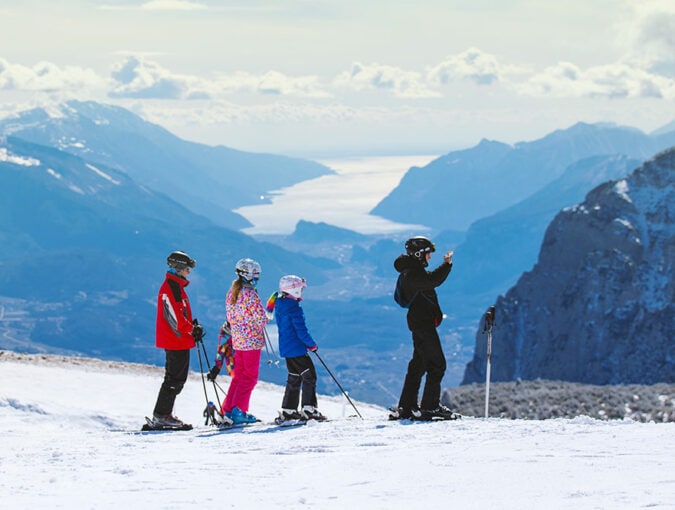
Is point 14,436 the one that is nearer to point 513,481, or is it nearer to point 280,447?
point 280,447

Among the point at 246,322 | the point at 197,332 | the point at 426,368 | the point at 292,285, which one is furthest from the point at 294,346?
the point at 426,368

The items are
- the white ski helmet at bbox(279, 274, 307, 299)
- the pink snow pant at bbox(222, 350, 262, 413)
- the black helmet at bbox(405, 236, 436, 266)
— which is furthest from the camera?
the pink snow pant at bbox(222, 350, 262, 413)

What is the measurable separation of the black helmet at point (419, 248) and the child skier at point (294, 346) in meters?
1.78

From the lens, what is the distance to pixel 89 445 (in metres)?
13.4

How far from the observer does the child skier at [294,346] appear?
46.4ft

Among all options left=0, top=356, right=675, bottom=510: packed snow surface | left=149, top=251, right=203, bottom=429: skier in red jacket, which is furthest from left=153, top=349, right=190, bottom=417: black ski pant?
left=0, top=356, right=675, bottom=510: packed snow surface

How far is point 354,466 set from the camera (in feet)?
35.6

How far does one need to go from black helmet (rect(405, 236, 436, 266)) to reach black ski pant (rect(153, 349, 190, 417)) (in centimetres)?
402

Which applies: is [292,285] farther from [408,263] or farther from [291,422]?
[291,422]

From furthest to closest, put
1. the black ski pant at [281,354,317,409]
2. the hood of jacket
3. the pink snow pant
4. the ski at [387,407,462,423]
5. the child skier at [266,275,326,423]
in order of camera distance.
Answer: the pink snow pant → the black ski pant at [281,354,317,409] → the ski at [387,407,462,423] → the child skier at [266,275,326,423] → the hood of jacket

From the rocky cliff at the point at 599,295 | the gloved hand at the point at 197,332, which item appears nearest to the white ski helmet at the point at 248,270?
the gloved hand at the point at 197,332

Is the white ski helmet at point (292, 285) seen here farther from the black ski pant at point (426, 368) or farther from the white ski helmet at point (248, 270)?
the black ski pant at point (426, 368)

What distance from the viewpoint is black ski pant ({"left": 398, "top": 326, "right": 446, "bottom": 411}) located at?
1364 centimetres

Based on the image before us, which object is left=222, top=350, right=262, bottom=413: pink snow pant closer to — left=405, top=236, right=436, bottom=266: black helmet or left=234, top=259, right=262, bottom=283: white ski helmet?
left=234, top=259, right=262, bottom=283: white ski helmet
